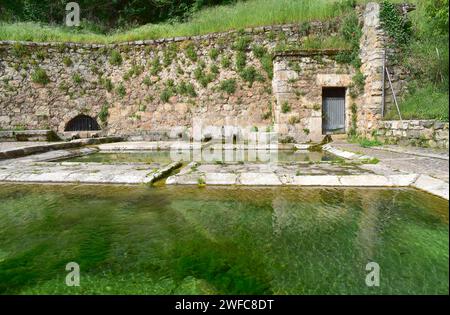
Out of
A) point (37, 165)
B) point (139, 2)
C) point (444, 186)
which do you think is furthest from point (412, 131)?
point (139, 2)

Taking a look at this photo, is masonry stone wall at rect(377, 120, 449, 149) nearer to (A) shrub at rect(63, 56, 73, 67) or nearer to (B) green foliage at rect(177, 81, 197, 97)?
(B) green foliage at rect(177, 81, 197, 97)

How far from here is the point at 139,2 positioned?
17969mm

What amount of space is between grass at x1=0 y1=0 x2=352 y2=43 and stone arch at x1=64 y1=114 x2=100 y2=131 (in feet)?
11.2

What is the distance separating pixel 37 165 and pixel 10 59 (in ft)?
30.7

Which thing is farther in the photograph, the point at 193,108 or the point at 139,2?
the point at 139,2

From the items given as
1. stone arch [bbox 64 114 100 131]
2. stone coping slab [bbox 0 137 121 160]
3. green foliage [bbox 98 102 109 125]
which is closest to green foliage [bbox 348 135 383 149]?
stone coping slab [bbox 0 137 121 160]

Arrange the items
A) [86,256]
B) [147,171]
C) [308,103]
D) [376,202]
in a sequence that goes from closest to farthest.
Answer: [86,256], [376,202], [147,171], [308,103]

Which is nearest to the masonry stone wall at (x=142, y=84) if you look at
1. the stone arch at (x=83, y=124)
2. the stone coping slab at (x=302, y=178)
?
the stone arch at (x=83, y=124)

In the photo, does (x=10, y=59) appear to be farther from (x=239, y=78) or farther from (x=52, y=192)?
Result: (x=52, y=192)

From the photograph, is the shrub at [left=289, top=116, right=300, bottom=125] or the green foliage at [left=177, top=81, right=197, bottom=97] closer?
the shrub at [left=289, top=116, right=300, bottom=125]

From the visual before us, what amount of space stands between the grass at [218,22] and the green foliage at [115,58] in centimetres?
76

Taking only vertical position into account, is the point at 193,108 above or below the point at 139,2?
below

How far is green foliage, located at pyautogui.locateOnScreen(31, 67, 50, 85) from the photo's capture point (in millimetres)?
11984

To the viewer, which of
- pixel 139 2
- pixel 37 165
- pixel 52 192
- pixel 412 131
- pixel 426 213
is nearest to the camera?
pixel 426 213
